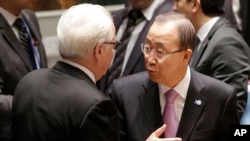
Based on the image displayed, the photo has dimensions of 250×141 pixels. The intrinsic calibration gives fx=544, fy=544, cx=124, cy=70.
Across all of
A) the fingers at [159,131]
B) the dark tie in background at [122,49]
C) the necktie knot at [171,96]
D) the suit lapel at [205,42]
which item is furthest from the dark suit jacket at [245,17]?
the fingers at [159,131]

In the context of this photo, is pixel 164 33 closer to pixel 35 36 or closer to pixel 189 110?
pixel 189 110

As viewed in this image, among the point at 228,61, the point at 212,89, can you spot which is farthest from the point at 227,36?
the point at 212,89

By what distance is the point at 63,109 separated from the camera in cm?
191

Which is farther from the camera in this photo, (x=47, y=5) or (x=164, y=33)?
(x=47, y=5)

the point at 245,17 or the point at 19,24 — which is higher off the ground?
the point at 19,24

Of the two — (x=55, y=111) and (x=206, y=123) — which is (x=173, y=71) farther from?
(x=55, y=111)

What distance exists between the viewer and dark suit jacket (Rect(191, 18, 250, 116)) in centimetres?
270

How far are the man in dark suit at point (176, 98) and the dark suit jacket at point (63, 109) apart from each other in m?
0.38

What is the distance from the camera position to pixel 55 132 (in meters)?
1.90

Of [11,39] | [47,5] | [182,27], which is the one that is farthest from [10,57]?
[47,5]

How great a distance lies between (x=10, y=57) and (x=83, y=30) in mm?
837

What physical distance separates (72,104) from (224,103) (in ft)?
2.53

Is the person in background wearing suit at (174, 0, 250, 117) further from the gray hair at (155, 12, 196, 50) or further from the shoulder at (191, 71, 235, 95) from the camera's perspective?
the gray hair at (155, 12, 196, 50)

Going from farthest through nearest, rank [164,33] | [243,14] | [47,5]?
[47,5] → [243,14] → [164,33]
